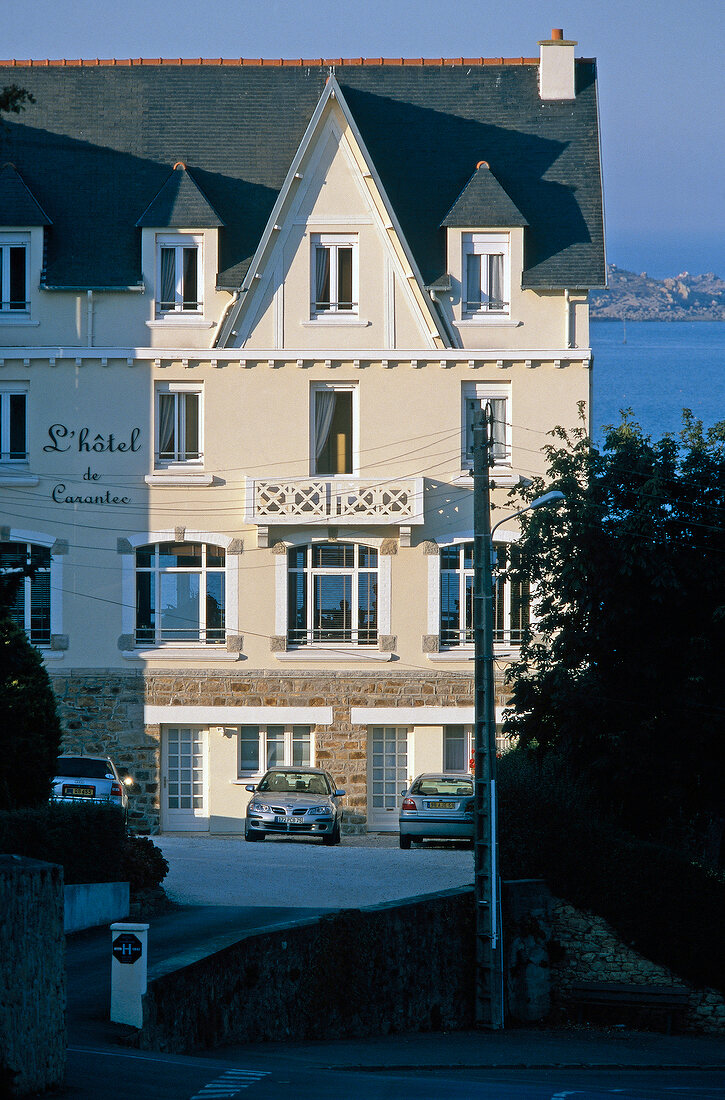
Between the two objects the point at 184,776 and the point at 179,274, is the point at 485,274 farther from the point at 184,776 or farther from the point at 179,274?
the point at 184,776

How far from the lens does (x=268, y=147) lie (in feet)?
119

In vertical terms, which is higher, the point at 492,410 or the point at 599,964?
the point at 492,410

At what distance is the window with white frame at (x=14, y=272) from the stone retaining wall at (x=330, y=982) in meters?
18.3

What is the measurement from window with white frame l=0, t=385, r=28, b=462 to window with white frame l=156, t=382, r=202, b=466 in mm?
2956

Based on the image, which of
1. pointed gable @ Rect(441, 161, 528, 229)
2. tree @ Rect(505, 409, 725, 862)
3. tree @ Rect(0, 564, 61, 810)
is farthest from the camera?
pointed gable @ Rect(441, 161, 528, 229)

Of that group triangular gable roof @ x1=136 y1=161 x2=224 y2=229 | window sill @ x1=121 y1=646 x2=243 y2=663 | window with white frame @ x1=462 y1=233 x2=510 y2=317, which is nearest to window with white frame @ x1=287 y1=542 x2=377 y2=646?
window sill @ x1=121 y1=646 x2=243 y2=663

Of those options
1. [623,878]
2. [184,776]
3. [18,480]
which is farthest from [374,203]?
[623,878]

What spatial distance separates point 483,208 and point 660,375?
176 feet

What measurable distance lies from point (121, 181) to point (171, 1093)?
27517mm

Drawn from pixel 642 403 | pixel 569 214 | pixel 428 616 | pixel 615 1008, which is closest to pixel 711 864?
pixel 615 1008

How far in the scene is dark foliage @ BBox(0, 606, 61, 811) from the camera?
19.6 meters

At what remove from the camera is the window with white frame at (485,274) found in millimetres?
34750

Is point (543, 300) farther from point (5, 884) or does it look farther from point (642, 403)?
point (642, 403)

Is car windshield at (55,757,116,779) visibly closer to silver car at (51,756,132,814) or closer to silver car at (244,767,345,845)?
silver car at (51,756,132,814)
